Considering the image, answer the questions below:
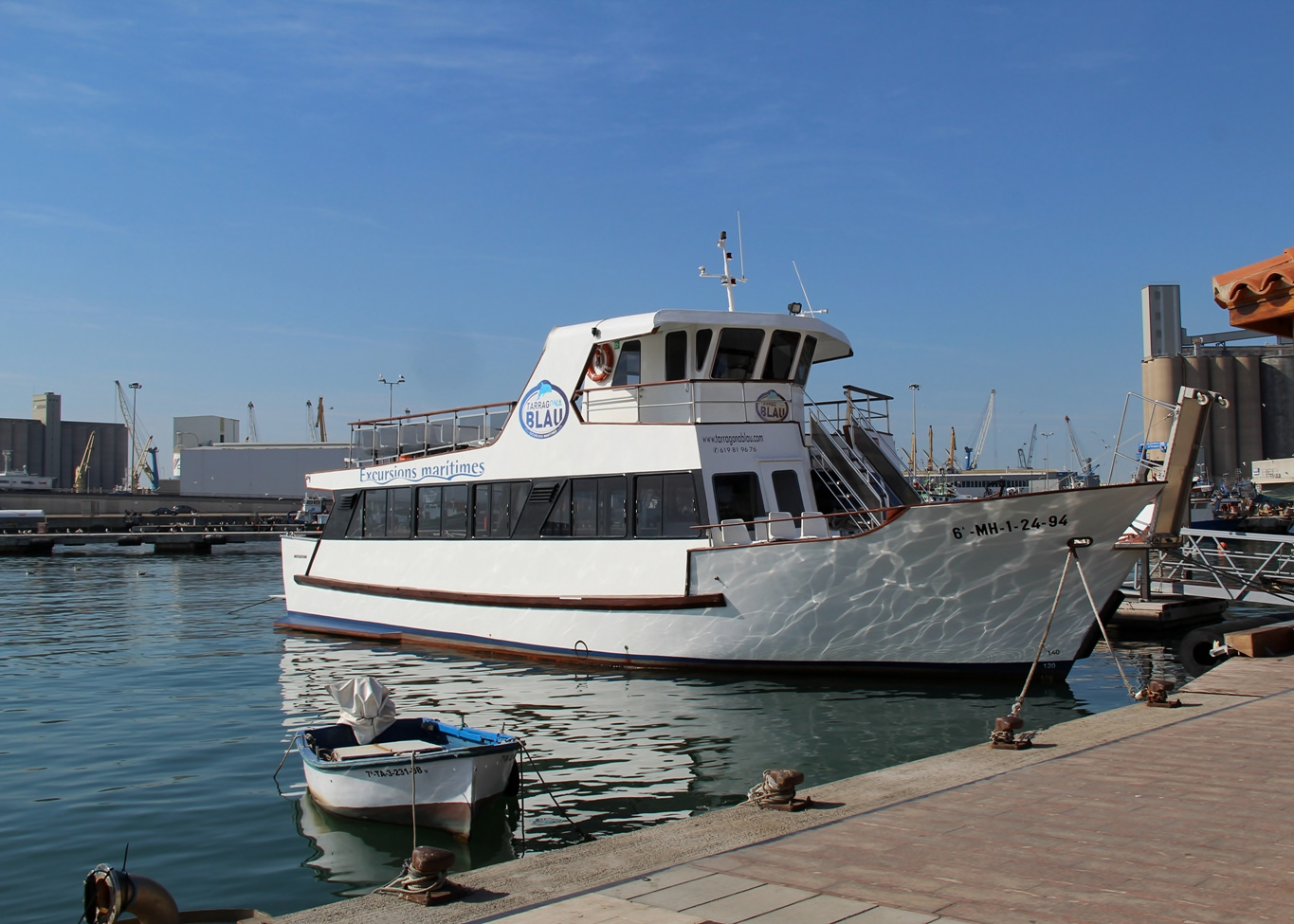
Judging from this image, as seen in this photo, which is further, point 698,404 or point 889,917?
point 698,404

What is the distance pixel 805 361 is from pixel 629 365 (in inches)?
111

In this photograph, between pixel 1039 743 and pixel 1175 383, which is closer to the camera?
pixel 1039 743

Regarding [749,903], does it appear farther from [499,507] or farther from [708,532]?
[499,507]

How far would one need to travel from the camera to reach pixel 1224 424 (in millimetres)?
123188

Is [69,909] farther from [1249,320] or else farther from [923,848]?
[1249,320]

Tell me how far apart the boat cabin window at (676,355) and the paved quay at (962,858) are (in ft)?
27.9

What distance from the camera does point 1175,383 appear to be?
12644 cm

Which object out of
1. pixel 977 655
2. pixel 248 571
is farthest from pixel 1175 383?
pixel 977 655

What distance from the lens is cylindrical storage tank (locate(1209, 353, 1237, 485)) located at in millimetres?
120062

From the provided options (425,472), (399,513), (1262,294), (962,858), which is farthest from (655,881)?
(399,513)

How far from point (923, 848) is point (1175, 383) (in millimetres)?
138353

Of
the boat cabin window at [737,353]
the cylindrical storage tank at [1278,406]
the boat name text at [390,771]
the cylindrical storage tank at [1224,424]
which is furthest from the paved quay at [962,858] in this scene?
the cylindrical storage tank at [1278,406]

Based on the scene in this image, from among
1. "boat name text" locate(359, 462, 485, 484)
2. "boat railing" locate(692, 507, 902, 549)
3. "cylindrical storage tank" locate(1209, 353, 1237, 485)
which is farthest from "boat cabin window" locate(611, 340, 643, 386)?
"cylindrical storage tank" locate(1209, 353, 1237, 485)

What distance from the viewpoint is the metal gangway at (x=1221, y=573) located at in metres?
17.4
